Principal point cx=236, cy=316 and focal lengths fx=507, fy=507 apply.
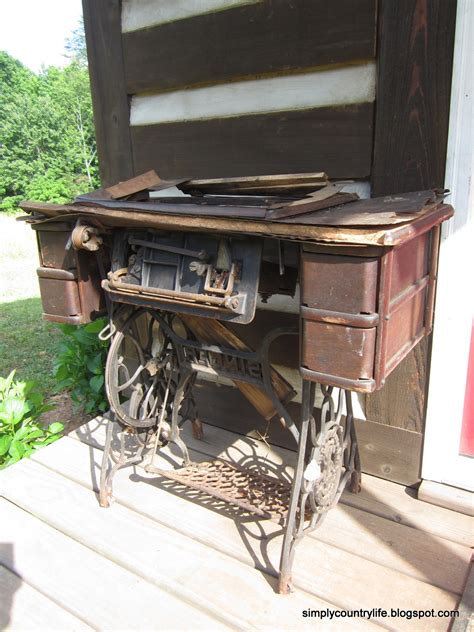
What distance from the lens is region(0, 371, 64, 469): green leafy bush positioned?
7.88 feet

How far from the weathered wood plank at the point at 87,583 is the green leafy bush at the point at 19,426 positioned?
527 millimetres

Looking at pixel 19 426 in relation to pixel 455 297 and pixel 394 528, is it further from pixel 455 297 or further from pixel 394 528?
pixel 455 297

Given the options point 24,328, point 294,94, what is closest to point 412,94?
point 294,94

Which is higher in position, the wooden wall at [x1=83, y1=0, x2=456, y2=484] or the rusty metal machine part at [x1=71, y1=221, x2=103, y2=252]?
the wooden wall at [x1=83, y1=0, x2=456, y2=484]

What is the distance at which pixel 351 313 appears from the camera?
119 centimetres

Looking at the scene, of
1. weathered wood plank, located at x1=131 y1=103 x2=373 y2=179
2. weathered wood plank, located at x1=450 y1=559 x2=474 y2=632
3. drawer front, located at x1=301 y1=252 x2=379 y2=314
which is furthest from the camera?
weathered wood plank, located at x1=131 y1=103 x2=373 y2=179

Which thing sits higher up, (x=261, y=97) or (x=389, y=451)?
(x=261, y=97)

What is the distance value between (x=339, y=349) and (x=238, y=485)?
93cm

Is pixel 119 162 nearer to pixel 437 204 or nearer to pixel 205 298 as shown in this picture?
pixel 205 298

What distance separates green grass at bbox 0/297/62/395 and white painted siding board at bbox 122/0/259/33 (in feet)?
8.20

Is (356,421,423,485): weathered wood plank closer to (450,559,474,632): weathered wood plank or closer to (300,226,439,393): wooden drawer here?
(450,559,474,632): weathered wood plank

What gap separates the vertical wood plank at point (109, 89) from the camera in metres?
2.38

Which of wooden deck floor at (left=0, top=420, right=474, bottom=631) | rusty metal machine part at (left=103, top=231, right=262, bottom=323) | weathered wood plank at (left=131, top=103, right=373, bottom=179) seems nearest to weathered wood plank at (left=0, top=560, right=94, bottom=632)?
wooden deck floor at (left=0, top=420, right=474, bottom=631)

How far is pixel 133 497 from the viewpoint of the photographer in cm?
202
